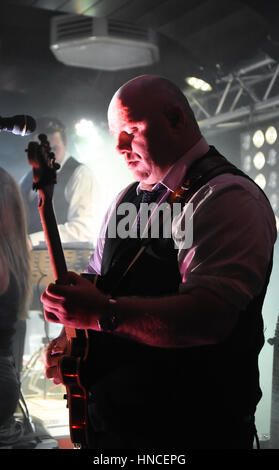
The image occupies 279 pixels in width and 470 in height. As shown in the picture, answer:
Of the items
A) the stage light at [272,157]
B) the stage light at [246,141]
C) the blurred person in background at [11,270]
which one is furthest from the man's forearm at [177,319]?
the stage light at [246,141]

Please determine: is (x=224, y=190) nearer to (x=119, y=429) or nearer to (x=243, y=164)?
(x=119, y=429)

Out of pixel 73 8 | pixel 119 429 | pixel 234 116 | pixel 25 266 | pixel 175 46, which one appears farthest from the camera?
pixel 234 116

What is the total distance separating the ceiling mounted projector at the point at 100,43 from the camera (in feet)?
16.3

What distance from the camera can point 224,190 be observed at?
148 centimetres

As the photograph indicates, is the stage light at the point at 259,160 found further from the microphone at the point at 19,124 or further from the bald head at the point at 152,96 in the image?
the microphone at the point at 19,124

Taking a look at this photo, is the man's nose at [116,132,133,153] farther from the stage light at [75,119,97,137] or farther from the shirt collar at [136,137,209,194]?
the stage light at [75,119,97,137]

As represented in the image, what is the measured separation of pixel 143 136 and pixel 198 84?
4.59 m

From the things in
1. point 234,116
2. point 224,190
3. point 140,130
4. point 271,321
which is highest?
point 234,116

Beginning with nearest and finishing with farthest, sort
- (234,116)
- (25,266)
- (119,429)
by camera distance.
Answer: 1. (119,429)
2. (25,266)
3. (234,116)

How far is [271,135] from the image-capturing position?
5.75 metres

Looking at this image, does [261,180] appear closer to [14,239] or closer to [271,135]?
[271,135]

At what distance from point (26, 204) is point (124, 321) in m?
3.83

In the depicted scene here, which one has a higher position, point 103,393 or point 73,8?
point 73,8
